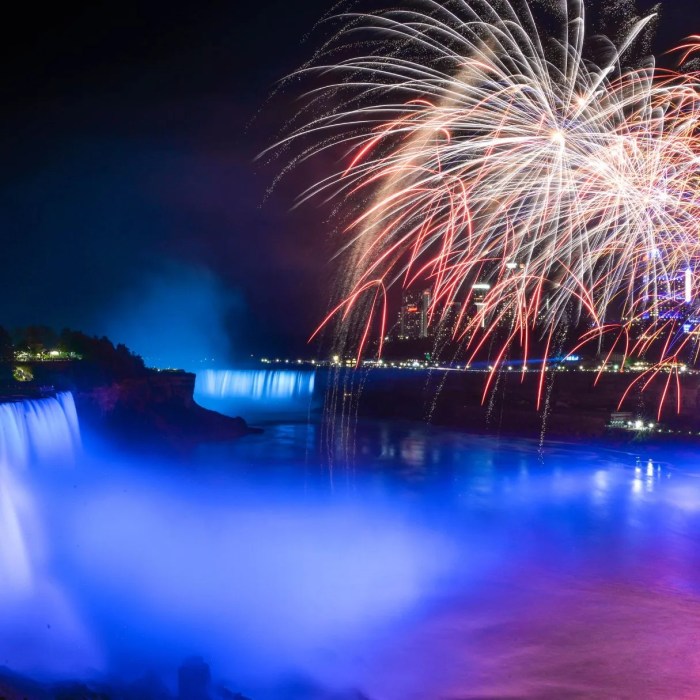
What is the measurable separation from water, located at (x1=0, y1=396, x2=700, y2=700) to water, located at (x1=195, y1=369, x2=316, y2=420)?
1011 inches

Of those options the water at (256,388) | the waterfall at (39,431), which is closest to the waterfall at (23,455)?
the waterfall at (39,431)

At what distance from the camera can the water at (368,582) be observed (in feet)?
27.6

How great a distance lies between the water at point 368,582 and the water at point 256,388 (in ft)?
84.2

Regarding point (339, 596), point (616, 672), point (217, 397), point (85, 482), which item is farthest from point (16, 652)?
point (217, 397)

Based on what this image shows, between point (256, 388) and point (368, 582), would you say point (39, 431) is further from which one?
point (256, 388)

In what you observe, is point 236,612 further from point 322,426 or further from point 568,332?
point 568,332

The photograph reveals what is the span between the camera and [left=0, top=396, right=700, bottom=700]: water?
331 inches

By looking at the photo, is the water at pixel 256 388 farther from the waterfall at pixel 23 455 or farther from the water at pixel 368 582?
the waterfall at pixel 23 455

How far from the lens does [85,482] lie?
19016mm

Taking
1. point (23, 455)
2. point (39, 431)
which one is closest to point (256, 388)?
point (39, 431)

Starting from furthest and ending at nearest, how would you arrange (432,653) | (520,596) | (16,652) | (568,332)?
(568,332) < (520,596) < (432,653) < (16,652)

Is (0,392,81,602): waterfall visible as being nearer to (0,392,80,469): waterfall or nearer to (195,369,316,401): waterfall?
(0,392,80,469): waterfall

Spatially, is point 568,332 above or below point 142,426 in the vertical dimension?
above

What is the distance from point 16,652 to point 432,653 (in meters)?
5.18
